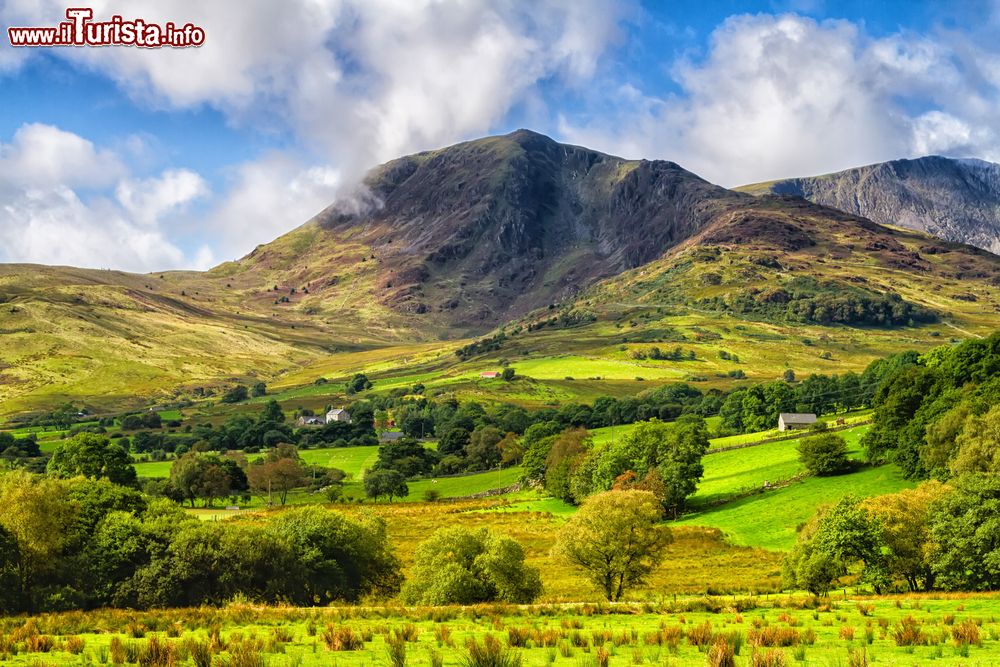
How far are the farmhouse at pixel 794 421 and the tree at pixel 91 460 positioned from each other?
326 feet

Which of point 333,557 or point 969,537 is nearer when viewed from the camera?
point 969,537

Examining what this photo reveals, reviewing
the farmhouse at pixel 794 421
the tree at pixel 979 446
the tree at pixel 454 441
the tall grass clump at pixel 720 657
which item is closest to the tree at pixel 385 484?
the tree at pixel 454 441

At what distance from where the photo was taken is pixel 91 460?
95750mm

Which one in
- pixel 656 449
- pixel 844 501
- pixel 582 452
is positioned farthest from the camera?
pixel 582 452

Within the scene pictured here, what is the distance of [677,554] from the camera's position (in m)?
78.4

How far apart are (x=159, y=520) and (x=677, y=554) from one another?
156 feet

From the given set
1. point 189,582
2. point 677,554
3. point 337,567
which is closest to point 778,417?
point 677,554

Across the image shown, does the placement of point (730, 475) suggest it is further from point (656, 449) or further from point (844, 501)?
point (844, 501)

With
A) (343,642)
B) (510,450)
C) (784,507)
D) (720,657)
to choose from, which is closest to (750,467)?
(784,507)

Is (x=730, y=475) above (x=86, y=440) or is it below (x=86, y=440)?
below

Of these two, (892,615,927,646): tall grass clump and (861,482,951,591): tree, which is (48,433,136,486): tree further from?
(892,615,927,646): tall grass clump

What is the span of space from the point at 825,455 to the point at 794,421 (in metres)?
48.8

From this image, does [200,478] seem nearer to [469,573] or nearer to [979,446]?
[469,573]

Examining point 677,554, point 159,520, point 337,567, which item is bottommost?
point 677,554
